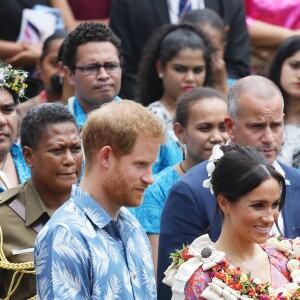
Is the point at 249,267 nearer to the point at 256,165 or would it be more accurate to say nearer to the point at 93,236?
the point at 256,165

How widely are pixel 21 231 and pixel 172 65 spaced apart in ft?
9.81

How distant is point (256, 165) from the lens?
5766 millimetres

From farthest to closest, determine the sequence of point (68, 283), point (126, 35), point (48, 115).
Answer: point (126, 35), point (48, 115), point (68, 283)

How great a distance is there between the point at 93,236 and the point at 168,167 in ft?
8.56

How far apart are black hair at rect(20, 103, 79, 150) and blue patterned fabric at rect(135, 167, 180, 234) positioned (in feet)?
3.02

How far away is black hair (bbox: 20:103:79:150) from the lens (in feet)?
21.5

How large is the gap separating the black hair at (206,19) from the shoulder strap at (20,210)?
353 cm

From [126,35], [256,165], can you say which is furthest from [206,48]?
[256,165]

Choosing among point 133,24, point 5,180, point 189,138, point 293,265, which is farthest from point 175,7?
point 293,265

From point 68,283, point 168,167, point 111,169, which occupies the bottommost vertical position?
point 168,167

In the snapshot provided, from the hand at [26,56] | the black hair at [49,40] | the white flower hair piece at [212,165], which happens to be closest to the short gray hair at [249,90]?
the white flower hair piece at [212,165]

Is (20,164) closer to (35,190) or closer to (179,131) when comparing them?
(35,190)

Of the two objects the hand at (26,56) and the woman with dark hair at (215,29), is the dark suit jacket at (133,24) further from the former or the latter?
the hand at (26,56)

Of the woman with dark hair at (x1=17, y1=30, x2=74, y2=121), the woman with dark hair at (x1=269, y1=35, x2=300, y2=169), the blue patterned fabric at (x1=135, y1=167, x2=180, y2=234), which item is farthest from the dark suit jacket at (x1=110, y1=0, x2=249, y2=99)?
the blue patterned fabric at (x1=135, y1=167, x2=180, y2=234)
